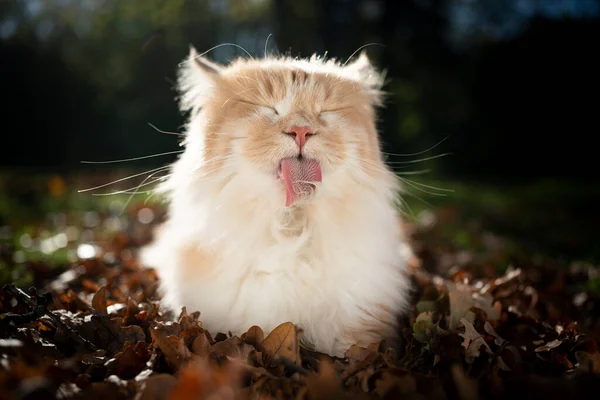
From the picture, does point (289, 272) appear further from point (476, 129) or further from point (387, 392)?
point (476, 129)

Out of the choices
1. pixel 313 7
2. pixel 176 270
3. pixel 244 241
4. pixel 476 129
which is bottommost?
pixel 476 129

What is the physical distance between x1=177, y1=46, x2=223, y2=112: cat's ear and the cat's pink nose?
1.96 feet

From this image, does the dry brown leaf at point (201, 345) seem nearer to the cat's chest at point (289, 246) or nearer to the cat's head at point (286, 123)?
the cat's chest at point (289, 246)

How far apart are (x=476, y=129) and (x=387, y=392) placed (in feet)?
36.1

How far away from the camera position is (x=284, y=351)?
1.90m

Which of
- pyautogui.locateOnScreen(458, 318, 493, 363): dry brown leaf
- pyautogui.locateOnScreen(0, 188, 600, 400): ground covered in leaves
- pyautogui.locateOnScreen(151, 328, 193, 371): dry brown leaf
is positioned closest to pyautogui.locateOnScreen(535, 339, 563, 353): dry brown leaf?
pyautogui.locateOnScreen(0, 188, 600, 400): ground covered in leaves

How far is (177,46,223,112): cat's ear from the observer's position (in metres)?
2.48

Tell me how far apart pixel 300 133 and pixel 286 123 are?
0.09 meters

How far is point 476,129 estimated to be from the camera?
11570 mm

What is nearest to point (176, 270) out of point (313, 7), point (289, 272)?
point (289, 272)

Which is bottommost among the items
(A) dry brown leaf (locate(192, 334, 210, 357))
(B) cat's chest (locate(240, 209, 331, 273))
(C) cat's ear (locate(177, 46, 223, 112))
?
(A) dry brown leaf (locate(192, 334, 210, 357))

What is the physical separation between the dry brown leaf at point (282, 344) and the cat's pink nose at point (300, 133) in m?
0.75

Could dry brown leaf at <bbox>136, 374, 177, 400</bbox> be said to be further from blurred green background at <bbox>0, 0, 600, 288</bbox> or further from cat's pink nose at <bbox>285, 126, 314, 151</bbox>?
blurred green background at <bbox>0, 0, 600, 288</bbox>

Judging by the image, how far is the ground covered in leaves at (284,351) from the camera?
4.86 ft
